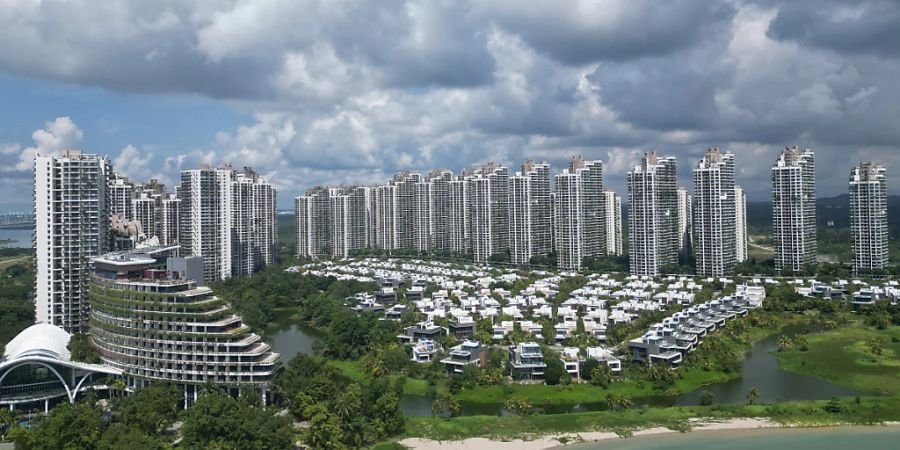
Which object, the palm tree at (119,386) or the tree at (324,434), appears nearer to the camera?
the tree at (324,434)

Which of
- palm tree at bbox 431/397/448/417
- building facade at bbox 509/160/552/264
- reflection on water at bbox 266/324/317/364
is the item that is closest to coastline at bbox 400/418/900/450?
palm tree at bbox 431/397/448/417

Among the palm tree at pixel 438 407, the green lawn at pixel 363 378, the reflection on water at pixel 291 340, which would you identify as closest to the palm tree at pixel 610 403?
the palm tree at pixel 438 407

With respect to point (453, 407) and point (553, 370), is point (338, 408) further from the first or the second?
point (553, 370)

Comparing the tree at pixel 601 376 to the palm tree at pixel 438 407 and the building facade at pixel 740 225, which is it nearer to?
the palm tree at pixel 438 407

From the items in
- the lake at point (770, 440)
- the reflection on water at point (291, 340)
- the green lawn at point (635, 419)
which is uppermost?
the reflection on water at point (291, 340)

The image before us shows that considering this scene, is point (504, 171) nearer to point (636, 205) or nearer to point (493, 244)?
point (493, 244)

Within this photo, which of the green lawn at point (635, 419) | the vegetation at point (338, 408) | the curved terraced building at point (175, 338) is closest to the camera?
the vegetation at point (338, 408)

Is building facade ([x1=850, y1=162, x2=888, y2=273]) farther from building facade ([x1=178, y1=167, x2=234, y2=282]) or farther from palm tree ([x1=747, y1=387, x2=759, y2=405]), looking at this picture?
building facade ([x1=178, y1=167, x2=234, y2=282])
